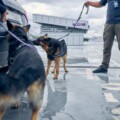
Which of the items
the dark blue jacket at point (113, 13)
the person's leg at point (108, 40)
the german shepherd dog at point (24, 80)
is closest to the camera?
the german shepherd dog at point (24, 80)

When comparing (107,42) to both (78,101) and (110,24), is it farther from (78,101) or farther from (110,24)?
(78,101)

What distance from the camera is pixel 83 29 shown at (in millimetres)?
69688

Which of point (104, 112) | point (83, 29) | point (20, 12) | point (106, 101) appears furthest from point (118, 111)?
point (83, 29)

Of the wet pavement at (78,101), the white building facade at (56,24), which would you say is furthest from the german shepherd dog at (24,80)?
the white building facade at (56,24)

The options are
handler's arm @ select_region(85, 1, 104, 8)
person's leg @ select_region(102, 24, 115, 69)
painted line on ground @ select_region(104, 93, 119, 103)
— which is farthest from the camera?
person's leg @ select_region(102, 24, 115, 69)

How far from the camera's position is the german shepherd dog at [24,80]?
10.3 feet

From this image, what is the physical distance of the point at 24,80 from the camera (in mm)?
3412

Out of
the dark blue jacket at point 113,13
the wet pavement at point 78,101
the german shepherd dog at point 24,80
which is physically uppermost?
the dark blue jacket at point 113,13

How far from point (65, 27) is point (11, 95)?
221 feet

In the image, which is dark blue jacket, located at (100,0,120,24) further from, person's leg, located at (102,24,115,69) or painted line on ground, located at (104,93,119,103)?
painted line on ground, located at (104,93,119,103)

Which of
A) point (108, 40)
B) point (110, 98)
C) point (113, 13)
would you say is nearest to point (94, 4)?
point (113, 13)

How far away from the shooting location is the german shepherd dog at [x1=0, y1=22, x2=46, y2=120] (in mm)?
3137

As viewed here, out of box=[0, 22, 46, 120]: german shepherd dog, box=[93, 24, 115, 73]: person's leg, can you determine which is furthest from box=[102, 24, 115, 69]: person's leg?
box=[0, 22, 46, 120]: german shepherd dog

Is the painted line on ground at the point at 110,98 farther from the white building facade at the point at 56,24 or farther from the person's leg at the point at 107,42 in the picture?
the white building facade at the point at 56,24
